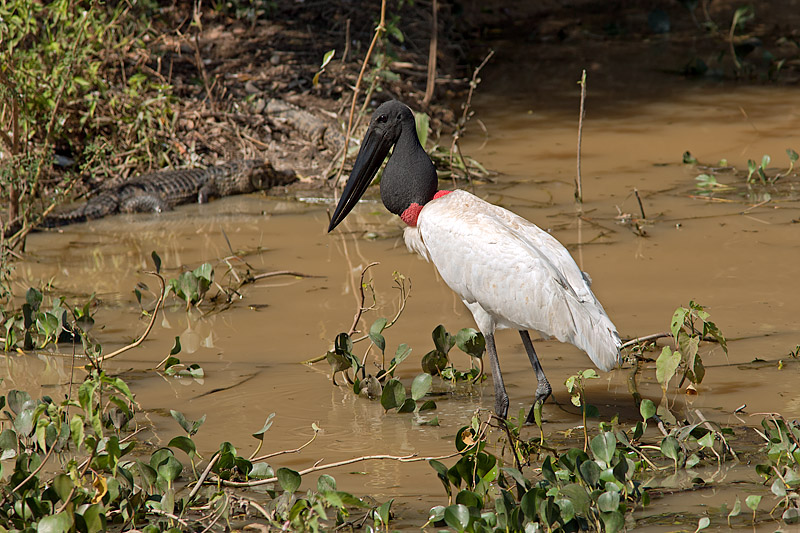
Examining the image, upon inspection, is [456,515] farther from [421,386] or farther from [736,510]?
[421,386]

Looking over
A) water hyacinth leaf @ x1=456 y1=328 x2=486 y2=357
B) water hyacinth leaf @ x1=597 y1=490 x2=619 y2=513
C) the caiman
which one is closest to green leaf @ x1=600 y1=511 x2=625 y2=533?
water hyacinth leaf @ x1=597 y1=490 x2=619 y2=513

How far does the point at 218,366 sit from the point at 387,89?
4.66 meters

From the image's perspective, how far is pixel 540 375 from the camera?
348 centimetres

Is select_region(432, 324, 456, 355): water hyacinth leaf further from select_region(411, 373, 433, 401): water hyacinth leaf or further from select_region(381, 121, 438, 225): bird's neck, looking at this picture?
select_region(381, 121, 438, 225): bird's neck

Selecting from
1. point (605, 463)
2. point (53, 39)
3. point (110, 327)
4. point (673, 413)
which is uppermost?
point (53, 39)

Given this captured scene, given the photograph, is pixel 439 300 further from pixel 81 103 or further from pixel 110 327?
pixel 81 103

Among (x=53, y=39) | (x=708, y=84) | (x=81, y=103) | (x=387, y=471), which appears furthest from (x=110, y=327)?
(x=708, y=84)

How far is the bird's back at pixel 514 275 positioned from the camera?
10.9ft

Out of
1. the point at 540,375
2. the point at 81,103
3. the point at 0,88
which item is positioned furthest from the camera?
the point at 81,103

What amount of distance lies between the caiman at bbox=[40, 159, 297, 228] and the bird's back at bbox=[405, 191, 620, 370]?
3.46 meters

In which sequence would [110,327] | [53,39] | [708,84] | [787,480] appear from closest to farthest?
[787,480], [110,327], [53,39], [708,84]

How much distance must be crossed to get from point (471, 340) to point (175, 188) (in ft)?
11.9

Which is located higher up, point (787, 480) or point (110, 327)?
point (787, 480)

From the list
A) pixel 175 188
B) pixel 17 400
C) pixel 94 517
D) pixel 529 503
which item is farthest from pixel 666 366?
pixel 175 188
